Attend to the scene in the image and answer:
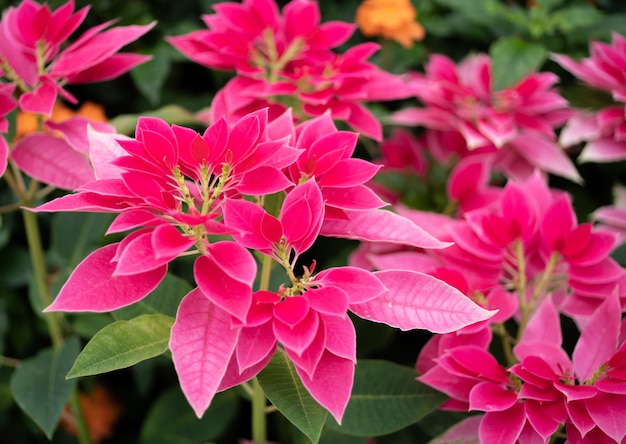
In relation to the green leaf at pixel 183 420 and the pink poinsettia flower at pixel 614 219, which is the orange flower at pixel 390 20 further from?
the green leaf at pixel 183 420

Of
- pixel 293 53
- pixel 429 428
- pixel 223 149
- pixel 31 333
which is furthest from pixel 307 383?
pixel 31 333

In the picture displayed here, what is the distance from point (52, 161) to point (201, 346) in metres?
0.36

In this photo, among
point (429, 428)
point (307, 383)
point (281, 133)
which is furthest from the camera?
point (429, 428)

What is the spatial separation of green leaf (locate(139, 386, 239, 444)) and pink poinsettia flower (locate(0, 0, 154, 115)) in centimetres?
49

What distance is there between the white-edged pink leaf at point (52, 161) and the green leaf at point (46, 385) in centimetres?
25

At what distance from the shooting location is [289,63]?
95 cm

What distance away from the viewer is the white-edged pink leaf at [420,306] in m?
0.59

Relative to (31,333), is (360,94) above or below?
above

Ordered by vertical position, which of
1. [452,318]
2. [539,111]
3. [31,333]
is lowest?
[31,333]

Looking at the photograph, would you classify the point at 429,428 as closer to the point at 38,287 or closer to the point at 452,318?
the point at 452,318

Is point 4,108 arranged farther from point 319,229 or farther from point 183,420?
point 183,420

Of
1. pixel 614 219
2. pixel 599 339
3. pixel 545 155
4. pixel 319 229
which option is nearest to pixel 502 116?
pixel 545 155

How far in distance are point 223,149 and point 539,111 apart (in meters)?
0.70

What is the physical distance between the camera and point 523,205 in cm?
80
